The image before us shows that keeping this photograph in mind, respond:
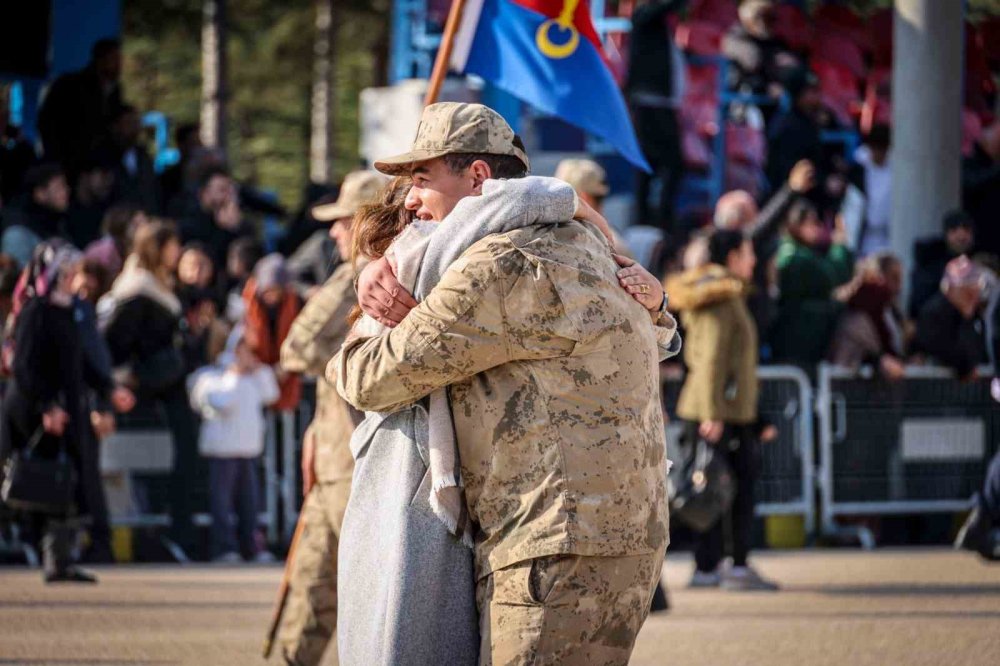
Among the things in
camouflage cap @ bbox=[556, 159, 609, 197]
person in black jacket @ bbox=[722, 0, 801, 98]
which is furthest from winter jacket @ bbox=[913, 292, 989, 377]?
camouflage cap @ bbox=[556, 159, 609, 197]

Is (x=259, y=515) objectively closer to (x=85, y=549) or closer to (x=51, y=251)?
(x=85, y=549)

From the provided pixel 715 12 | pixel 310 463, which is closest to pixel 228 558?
pixel 310 463

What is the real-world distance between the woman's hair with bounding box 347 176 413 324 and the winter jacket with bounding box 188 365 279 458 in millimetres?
8321

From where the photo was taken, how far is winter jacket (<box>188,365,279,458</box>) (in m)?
13.5

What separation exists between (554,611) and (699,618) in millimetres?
5840

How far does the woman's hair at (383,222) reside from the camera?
532 cm

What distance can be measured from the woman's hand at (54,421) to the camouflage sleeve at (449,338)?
23.7 feet

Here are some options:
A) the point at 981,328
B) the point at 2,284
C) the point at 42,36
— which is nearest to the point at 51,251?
the point at 2,284

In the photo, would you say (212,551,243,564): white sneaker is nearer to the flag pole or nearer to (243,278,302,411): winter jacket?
(243,278,302,411): winter jacket

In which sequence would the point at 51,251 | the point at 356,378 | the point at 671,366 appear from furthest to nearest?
the point at 671,366 < the point at 51,251 < the point at 356,378

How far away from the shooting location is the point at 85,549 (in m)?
13.3

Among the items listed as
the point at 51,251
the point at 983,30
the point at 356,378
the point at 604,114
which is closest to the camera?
the point at 356,378

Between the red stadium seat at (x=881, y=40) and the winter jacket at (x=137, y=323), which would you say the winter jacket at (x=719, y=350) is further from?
the red stadium seat at (x=881, y=40)

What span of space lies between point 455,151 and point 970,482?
10.8 metres
